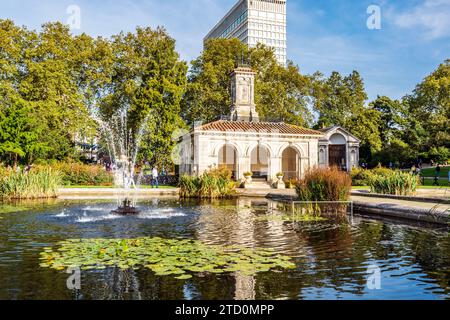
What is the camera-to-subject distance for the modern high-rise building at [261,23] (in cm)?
12544

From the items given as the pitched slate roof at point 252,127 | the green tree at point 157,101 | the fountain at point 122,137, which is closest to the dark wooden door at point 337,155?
the pitched slate roof at point 252,127

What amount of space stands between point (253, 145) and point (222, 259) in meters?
26.1

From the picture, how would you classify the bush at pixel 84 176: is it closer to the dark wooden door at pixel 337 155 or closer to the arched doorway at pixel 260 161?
the arched doorway at pixel 260 161

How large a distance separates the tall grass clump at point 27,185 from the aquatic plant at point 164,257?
539 inches

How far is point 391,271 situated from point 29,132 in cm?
2873

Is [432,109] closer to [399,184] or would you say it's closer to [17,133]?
[399,184]

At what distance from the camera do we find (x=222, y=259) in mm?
8156

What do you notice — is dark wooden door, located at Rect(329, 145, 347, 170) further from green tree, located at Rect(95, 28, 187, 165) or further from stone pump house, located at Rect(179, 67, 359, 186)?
green tree, located at Rect(95, 28, 187, 165)

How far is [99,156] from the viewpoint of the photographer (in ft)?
189

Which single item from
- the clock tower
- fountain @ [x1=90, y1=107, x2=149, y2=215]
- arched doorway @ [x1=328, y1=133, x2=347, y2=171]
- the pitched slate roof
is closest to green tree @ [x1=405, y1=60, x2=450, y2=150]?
arched doorway @ [x1=328, y1=133, x2=347, y2=171]

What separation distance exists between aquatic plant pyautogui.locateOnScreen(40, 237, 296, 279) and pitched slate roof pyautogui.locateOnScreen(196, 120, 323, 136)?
23308 millimetres

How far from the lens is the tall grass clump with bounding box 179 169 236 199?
949 inches
